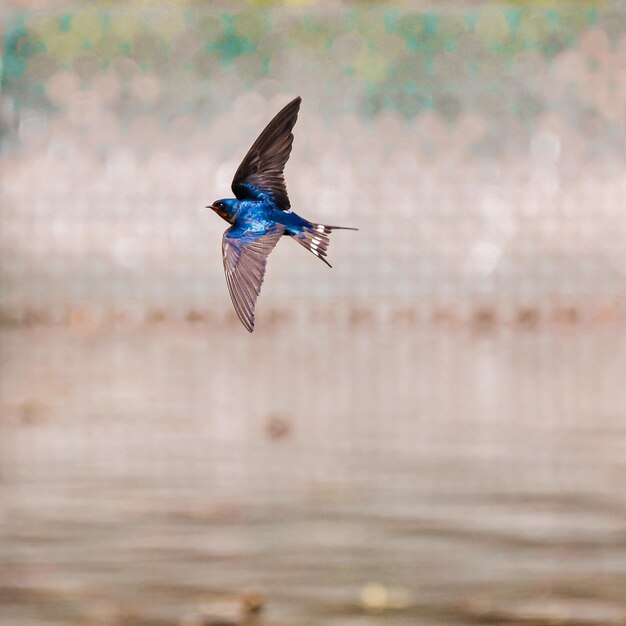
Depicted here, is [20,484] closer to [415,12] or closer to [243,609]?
A: [243,609]

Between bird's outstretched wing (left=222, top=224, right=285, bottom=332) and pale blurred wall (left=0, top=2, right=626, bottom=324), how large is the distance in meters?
19.4

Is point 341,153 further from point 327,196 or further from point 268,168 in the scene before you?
point 268,168

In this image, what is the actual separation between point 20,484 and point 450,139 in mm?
13768

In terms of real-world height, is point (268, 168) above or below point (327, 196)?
below

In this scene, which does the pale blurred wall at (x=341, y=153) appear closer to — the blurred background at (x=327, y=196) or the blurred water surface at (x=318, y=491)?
the blurred background at (x=327, y=196)

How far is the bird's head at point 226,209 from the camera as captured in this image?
2.76 metres

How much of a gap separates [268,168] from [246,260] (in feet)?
0.64

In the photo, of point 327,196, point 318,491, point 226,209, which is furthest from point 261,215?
point 327,196

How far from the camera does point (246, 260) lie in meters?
2.68

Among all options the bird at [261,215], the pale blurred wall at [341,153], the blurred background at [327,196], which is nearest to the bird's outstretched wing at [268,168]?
the bird at [261,215]

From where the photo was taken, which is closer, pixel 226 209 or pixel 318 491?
pixel 226 209

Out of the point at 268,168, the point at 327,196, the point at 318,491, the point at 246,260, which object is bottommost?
the point at 318,491

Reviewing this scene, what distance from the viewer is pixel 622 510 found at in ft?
32.9

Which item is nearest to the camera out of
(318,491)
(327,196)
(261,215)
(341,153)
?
(261,215)
